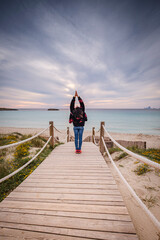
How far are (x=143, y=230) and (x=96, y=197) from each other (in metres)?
0.94

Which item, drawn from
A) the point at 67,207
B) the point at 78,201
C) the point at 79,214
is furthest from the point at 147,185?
the point at 67,207

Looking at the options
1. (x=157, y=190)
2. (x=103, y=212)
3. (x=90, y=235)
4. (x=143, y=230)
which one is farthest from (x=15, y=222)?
(x=157, y=190)

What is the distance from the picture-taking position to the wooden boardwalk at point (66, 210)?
4.50ft

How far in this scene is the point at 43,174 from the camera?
279 centimetres

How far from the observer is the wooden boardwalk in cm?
137

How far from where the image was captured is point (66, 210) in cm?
169

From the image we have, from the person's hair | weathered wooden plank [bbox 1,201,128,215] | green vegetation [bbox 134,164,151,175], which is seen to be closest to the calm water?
green vegetation [bbox 134,164,151,175]

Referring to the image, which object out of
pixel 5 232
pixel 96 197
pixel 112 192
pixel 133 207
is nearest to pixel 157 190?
pixel 133 207

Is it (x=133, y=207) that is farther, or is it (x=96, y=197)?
(x=133, y=207)

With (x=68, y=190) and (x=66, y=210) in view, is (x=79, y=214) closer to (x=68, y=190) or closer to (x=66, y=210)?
(x=66, y=210)

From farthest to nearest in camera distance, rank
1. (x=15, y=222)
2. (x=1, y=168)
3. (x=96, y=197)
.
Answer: (x=1, y=168)
(x=96, y=197)
(x=15, y=222)

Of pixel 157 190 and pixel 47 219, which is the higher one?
pixel 47 219

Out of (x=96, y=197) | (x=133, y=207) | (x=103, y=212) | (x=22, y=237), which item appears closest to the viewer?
(x=22, y=237)

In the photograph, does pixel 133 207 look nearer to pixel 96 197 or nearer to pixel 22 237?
pixel 96 197
